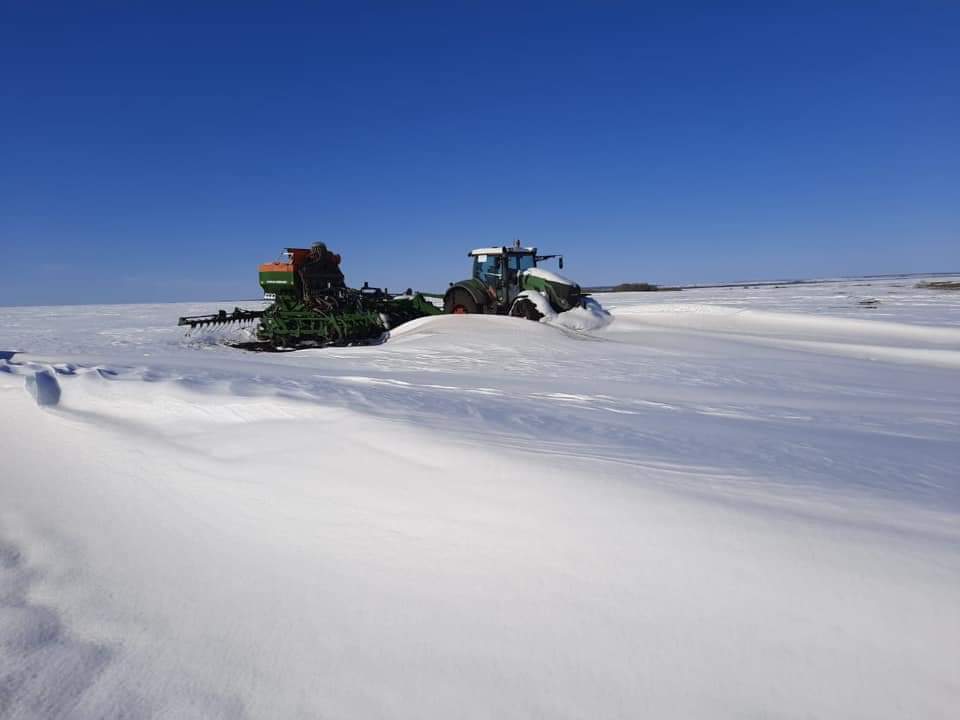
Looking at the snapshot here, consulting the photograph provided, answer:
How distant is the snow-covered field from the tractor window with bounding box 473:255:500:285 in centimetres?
906

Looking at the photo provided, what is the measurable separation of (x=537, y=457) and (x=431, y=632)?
0.81 metres

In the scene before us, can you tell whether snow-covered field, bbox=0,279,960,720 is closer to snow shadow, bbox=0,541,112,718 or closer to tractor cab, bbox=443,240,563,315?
snow shadow, bbox=0,541,112,718

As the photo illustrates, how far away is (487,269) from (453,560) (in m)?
10.8

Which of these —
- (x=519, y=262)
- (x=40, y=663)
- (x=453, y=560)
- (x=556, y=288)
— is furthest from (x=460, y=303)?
(x=40, y=663)

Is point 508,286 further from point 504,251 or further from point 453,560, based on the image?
point 453,560

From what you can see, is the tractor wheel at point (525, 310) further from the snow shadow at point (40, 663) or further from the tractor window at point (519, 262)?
the snow shadow at point (40, 663)

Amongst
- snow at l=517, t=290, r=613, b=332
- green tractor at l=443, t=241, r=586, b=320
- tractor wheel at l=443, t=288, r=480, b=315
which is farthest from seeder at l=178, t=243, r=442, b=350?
snow at l=517, t=290, r=613, b=332

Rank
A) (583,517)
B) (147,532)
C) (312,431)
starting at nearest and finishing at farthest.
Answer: (583,517) → (147,532) → (312,431)

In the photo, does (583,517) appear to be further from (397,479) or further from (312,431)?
(312,431)

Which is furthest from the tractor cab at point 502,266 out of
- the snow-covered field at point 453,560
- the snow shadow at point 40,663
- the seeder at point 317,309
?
the snow shadow at point 40,663

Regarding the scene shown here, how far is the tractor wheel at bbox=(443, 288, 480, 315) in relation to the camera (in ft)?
37.9

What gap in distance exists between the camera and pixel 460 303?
1176cm

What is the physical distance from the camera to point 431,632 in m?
1.43

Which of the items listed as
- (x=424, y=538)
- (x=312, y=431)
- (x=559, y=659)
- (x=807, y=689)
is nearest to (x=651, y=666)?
(x=559, y=659)
